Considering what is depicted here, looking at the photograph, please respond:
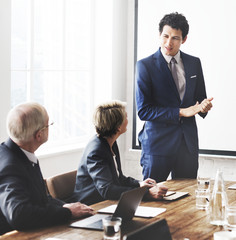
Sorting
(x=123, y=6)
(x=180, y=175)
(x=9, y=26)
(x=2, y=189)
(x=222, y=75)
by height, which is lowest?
(x=180, y=175)

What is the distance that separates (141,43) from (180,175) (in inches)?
86.1

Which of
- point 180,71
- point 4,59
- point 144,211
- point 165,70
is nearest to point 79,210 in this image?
point 144,211

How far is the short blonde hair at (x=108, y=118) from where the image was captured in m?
3.13

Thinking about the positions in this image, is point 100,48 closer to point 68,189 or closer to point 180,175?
point 180,175

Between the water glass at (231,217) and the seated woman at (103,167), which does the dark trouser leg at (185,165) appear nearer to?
the seated woman at (103,167)

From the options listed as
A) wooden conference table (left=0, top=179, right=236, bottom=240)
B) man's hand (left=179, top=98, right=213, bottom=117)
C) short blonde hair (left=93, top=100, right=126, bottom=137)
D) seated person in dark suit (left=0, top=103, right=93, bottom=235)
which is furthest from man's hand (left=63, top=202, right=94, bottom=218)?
man's hand (left=179, top=98, right=213, bottom=117)

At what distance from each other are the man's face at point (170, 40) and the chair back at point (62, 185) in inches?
56.5

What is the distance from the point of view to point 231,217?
2.11 metres

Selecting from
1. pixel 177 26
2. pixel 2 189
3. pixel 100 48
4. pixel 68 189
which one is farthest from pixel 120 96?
pixel 2 189

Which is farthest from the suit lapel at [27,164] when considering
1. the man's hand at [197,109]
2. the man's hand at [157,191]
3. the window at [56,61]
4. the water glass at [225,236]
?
the window at [56,61]

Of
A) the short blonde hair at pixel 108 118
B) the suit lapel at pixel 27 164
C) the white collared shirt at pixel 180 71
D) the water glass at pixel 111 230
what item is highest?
the white collared shirt at pixel 180 71

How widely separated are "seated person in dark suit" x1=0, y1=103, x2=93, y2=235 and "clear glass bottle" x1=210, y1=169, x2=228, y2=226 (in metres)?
0.56

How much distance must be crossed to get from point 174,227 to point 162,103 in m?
2.01

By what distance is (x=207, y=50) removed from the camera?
5.51 m
